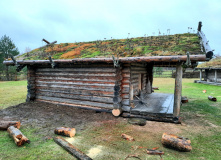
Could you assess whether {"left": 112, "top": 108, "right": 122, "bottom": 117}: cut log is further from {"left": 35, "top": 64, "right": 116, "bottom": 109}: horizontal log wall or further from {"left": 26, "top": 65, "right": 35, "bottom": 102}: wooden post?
{"left": 26, "top": 65, "right": 35, "bottom": 102}: wooden post

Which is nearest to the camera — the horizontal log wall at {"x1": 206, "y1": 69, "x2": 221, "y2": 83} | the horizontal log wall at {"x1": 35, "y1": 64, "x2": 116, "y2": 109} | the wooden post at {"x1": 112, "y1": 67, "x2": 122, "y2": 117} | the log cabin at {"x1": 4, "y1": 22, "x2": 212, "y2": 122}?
the log cabin at {"x1": 4, "y1": 22, "x2": 212, "y2": 122}

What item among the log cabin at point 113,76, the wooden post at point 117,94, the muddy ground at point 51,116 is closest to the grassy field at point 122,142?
the muddy ground at point 51,116

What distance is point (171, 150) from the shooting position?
423cm

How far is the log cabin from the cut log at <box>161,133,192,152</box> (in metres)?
2.24

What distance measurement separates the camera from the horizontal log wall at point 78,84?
7.52 m

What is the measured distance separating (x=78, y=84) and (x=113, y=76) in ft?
7.35

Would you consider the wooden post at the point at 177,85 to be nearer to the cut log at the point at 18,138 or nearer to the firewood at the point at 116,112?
the firewood at the point at 116,112

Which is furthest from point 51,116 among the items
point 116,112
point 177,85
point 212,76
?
point 212,76

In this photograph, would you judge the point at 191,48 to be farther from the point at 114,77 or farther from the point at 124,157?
the point at 124,157

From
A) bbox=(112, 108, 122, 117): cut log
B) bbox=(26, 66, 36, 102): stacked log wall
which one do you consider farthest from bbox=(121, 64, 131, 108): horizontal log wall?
bbox=(26, 66, 36, 102): stacked log wall

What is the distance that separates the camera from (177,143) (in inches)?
163

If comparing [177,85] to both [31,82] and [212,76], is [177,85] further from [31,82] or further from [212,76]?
[212,76]

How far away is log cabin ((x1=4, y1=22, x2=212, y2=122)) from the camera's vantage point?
20.4ft

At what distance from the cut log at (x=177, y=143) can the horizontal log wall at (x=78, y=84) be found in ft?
11.6
